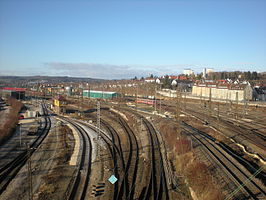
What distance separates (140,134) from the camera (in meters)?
23.3

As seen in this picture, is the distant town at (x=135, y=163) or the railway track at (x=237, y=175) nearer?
the railway track at (x=237, y=175)

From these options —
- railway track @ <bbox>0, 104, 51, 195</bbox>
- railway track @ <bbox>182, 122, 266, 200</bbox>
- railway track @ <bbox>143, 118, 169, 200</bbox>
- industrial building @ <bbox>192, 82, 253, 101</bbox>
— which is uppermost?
industrial building @ <bbox>192, 82, 253, 101</bbox>

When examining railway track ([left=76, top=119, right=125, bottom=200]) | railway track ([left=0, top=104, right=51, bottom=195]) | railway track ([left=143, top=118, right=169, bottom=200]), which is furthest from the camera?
railway track ([left=76, top=119, right=125, bottom=200])

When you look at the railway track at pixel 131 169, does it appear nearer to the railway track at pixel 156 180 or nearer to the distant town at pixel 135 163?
the distant town at pixel 135 163

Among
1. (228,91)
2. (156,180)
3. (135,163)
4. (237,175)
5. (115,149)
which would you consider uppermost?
(228,91)

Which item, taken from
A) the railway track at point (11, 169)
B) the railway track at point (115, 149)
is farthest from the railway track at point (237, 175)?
the railway track at point (11, 169)

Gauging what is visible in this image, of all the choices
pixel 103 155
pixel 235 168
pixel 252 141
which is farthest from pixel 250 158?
pixel 103 155

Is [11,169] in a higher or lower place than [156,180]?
lower

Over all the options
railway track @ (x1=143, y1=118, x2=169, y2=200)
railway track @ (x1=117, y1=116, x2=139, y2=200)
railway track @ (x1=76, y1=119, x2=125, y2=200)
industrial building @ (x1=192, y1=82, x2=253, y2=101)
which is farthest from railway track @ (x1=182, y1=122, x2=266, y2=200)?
industrial building @ (x1=192, y1=82, x2=253, y2=101)

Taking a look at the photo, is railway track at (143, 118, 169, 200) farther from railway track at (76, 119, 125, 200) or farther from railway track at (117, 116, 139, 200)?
railway track at (76, 119, 125, 200)

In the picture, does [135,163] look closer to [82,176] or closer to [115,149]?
[82,176]

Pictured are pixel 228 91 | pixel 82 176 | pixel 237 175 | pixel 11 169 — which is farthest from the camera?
pixel 228 91

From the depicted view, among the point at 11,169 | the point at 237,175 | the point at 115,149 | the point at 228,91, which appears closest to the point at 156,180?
the point at 237,175

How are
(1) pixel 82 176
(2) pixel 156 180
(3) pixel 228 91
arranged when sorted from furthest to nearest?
1. (3) pixel 228 91
2. (1) pixel 82 176
3. (2) pixel 156 180
